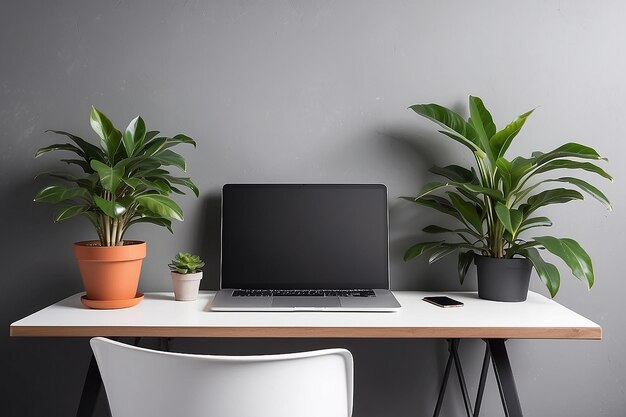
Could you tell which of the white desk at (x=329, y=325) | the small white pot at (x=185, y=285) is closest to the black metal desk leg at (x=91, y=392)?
the white desk at (x=329, y=325)

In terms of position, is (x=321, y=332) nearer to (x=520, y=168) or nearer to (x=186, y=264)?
(x=186, y=264)

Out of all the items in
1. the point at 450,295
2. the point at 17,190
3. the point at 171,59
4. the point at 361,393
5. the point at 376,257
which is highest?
the point at 171,59

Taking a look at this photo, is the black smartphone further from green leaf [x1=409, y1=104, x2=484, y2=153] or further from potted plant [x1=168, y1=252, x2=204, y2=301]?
potted plant [x1=168, y1=252, x2=204, y2=301]

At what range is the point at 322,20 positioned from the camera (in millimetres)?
1994

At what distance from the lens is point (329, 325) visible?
1483 mm

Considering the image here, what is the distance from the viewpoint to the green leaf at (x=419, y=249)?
186 centimetres

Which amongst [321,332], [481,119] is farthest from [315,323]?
[481,119]

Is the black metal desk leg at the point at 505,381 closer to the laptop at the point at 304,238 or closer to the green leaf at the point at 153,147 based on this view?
the laptop at the point at 304,238

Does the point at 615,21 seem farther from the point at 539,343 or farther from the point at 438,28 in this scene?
the point at 539,343

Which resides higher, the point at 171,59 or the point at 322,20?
the point at 322,20

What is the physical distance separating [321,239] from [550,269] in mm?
738

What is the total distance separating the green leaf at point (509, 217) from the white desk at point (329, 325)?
26 centimetres

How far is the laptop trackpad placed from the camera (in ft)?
5.42

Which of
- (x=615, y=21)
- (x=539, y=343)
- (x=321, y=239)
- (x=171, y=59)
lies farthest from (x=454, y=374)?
(x=171, y=59)
